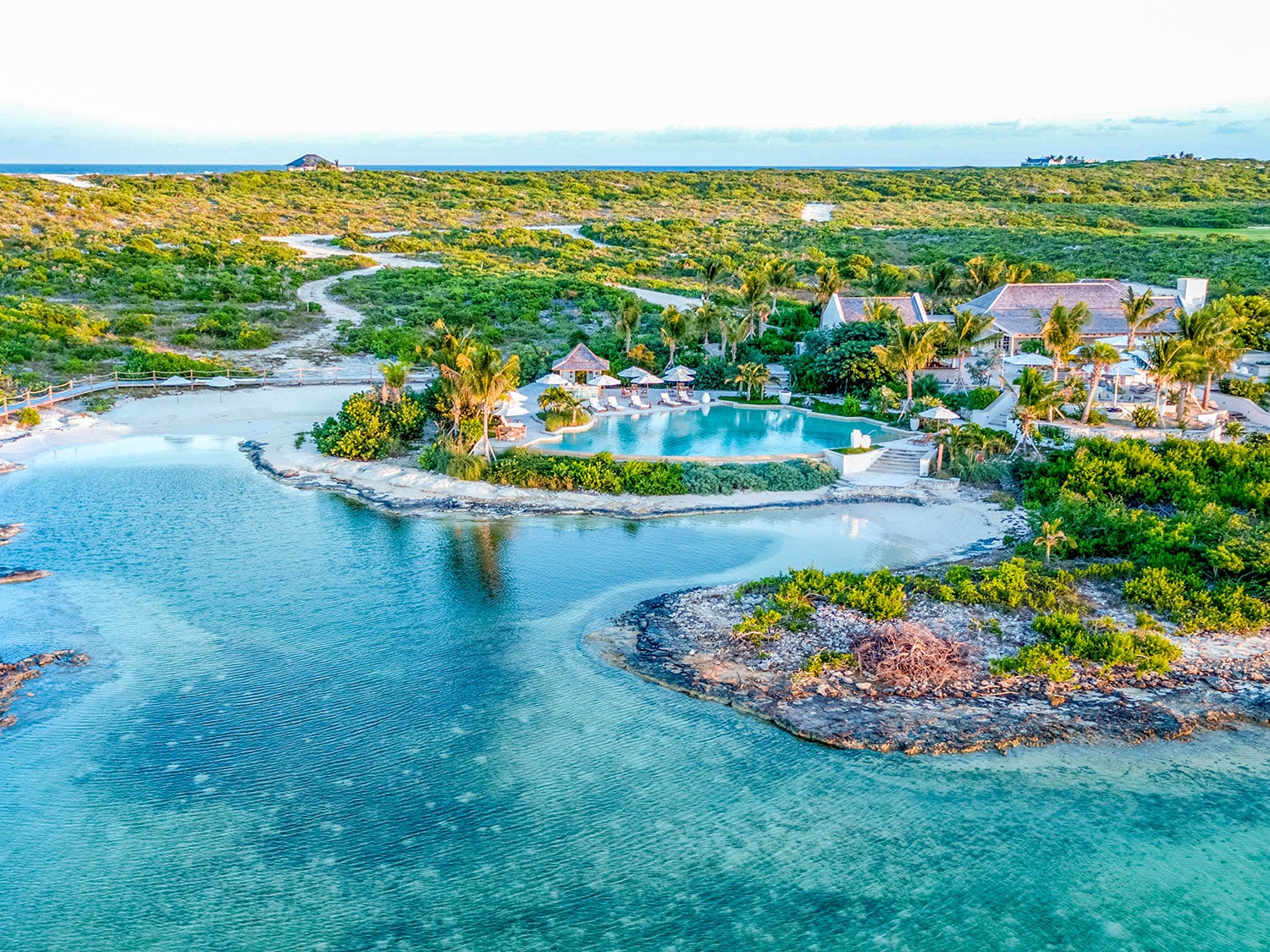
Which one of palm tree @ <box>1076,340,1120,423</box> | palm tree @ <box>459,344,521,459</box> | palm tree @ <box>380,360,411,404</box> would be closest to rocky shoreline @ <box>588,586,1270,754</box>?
palm tree @ <box>459,344,521,459</box>

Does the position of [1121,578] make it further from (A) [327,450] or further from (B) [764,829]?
(A) [327,450]

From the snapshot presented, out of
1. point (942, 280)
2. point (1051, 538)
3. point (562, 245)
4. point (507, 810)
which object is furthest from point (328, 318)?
point (507, 810)

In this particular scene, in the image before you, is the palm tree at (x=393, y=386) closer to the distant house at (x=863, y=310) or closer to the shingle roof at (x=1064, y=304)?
the distant house at (x=863, y=310)

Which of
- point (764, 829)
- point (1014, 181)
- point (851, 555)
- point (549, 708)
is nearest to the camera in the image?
point (764, 829)

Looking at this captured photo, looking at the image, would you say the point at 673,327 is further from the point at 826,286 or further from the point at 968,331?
the point at 968,331

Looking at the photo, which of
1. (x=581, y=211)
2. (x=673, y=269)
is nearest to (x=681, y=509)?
(x=673, y=269)

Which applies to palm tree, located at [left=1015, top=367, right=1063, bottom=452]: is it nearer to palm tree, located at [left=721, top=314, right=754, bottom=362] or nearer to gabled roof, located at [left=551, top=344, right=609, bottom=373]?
palm tree, located at [left=721, top=314, right=754, bottom=362]
